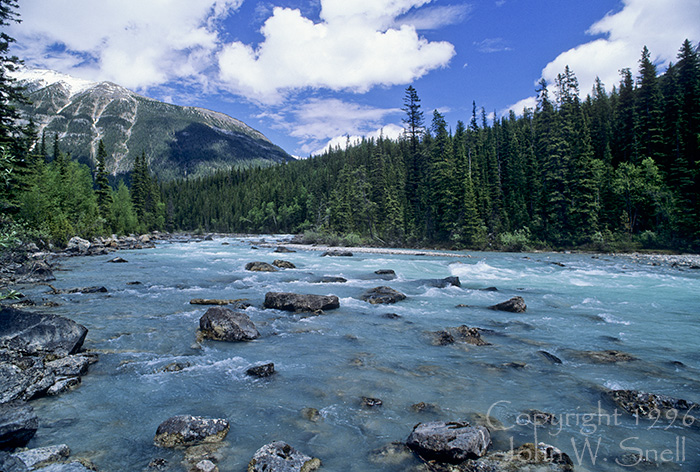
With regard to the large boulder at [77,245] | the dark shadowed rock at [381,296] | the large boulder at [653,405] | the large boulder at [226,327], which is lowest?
the large boulder at [653,405]

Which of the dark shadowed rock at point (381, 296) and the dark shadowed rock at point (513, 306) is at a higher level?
the dark shadowed rock at point (381, 296)

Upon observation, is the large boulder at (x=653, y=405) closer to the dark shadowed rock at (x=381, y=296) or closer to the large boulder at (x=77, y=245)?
the dark shadowed rock at (x=381, y=296)

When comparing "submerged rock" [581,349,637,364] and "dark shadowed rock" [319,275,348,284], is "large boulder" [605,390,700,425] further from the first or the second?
"dark shadowed rock" [319,275,348,284]

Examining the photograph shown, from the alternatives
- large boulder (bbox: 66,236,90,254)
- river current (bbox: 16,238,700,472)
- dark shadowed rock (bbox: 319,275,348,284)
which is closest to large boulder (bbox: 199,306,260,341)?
river current (bbox: 16,238,700,472)

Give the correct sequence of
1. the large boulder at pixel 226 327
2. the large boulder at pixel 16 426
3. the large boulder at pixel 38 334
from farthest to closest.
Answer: the large boulder at pixel 226 327 → the large boulder at pixel 38 334 → the large boulder at pixel 16 426

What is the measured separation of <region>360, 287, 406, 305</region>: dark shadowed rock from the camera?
51.1ft

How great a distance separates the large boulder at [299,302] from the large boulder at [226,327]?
131 inches

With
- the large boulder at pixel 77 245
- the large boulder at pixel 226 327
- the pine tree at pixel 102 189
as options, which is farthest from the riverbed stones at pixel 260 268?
the pine tree at pixel 102 189

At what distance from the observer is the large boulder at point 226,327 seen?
1004 cm

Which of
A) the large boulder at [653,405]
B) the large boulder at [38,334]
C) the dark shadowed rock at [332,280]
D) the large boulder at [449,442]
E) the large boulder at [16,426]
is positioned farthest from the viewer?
the dark shadowed rock at [332,280]

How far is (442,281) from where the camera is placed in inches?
790

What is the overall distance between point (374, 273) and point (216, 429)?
65.5 ft

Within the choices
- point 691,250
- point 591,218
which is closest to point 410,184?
point 591,218

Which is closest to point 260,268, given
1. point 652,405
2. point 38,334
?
point 38,334
